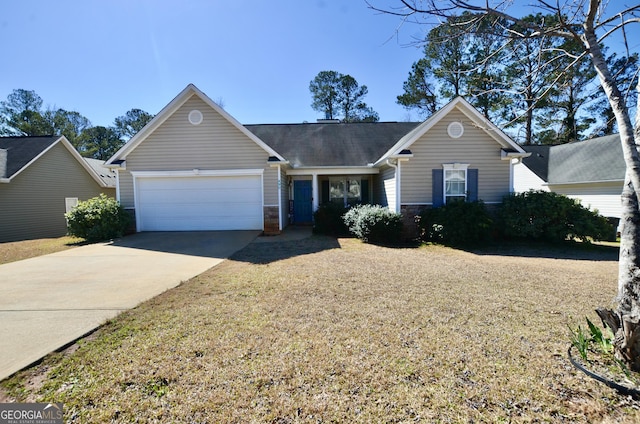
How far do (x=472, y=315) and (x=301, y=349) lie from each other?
7.98 feet

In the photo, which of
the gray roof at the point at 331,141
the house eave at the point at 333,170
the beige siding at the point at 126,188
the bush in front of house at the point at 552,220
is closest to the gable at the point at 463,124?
the bush in front of house at the point at 552,220

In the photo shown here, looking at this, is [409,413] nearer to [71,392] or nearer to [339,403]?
[339,403]

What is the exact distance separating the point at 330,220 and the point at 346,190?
12.3ft

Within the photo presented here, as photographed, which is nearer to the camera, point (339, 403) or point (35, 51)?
point (339, 403)

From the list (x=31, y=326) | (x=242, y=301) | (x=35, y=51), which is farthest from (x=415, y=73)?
(x=31, y=326)

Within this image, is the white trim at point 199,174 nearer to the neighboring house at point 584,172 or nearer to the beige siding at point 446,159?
the beige siding at point 446,159

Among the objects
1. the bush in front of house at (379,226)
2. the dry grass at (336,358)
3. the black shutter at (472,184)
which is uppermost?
the black shutter at (472,184)

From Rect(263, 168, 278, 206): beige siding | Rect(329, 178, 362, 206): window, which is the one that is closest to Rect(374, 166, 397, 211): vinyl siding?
Rect(329, 178, 362, 206): window

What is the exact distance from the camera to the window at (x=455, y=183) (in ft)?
36.1

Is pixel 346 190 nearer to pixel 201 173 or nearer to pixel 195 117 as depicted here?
pixel 201 173

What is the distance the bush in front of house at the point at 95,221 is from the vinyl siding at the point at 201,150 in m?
1.84

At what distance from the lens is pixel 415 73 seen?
2275 cm

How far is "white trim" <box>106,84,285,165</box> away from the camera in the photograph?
1108cm

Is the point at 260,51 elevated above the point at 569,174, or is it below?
above
